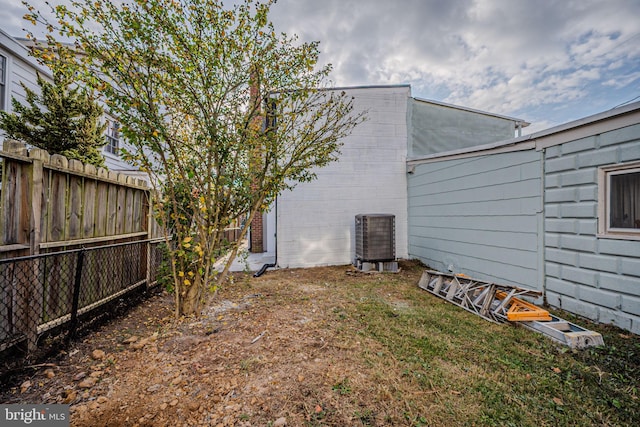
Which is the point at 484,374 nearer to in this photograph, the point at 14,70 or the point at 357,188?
the point at 357,188

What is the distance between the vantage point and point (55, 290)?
242 centimetres

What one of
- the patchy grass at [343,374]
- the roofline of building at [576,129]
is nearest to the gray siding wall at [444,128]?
the roofline of building at [576,129]

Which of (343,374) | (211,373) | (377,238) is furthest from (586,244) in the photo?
(211,373)

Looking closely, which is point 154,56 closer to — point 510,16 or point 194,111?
point 194,111

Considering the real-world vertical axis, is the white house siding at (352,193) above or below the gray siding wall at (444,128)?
below

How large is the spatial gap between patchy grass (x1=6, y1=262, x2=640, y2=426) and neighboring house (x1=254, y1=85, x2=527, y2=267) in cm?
353

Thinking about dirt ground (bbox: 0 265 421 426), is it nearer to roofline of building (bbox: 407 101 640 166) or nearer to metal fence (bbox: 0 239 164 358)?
metal fence (bbox: 0 239 164 358)

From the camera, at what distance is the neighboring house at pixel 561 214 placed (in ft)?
9.99

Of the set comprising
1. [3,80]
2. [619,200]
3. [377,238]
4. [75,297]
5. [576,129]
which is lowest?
[75,297]

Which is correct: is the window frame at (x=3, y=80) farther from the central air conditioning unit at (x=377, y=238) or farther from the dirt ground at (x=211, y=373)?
the central air conditioning unit at (x=377, y=238)

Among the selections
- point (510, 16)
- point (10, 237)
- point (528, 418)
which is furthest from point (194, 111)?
point (510, 16)

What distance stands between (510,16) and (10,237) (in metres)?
7.94

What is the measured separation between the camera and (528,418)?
171 centimetres

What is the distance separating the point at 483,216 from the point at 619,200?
1937mm
